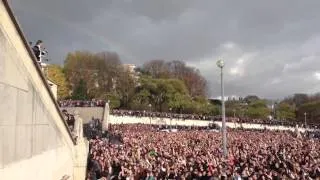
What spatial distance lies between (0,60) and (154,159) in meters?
16.4

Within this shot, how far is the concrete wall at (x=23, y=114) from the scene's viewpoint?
9.95 meters

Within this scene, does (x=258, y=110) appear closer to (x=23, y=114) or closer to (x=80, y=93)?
(x=80, y=93)

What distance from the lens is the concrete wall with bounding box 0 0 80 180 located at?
32.6ft

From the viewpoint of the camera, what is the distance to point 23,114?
11.2 meters

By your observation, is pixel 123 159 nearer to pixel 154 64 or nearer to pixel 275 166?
pixel 275 166

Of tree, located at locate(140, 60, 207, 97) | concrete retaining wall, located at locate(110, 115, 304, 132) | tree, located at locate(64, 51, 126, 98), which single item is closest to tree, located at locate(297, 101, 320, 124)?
tree, located at locate(140, 60, 207, 97)

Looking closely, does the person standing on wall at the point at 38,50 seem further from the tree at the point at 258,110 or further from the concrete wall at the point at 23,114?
the tree at the point at 258,110

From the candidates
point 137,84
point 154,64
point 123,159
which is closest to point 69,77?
point 137,84

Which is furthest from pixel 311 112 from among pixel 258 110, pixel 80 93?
pixel 80 93

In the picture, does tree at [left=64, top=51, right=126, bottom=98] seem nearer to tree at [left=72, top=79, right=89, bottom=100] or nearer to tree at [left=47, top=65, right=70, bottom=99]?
tree at [left=47, top=65, right=70, bottom=99]

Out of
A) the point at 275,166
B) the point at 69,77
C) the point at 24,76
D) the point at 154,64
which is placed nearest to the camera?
the point at 24,76

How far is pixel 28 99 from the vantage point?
1165cm

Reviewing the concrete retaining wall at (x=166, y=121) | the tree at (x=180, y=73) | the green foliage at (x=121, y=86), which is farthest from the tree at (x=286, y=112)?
the concrete retaining wall at (x=166, y=121)

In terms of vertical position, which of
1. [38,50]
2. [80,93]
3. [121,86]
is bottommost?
[38,50]
